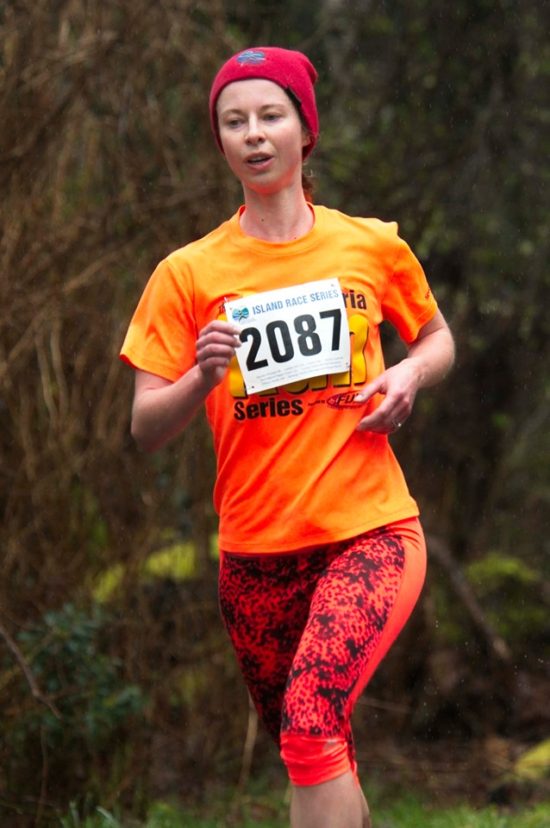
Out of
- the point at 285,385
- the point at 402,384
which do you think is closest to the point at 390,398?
the point at 402,384

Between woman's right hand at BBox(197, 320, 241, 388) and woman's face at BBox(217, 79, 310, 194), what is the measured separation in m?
A: 0.56

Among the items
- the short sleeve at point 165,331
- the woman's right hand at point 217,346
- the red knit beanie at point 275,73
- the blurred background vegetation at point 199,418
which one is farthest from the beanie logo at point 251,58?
the blurred background vegetation at point 199,418

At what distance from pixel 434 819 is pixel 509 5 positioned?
4.65 meters

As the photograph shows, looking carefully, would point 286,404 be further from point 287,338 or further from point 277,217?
point 277,217

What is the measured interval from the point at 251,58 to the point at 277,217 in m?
0.41

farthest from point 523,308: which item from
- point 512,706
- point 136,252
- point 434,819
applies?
point 434,819

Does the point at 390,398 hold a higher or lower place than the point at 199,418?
lower

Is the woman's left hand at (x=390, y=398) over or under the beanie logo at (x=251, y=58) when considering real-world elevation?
under

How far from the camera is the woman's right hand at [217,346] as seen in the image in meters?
3.48

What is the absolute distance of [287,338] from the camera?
3814mm

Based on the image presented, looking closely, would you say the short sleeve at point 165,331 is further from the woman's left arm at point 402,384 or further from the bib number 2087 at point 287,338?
the woman's left arm at point 402,384

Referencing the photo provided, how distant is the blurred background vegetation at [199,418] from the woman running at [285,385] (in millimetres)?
1673

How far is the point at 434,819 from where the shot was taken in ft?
20.1

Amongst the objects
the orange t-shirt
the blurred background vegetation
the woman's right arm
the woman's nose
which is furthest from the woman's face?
the blurred background vegetation
